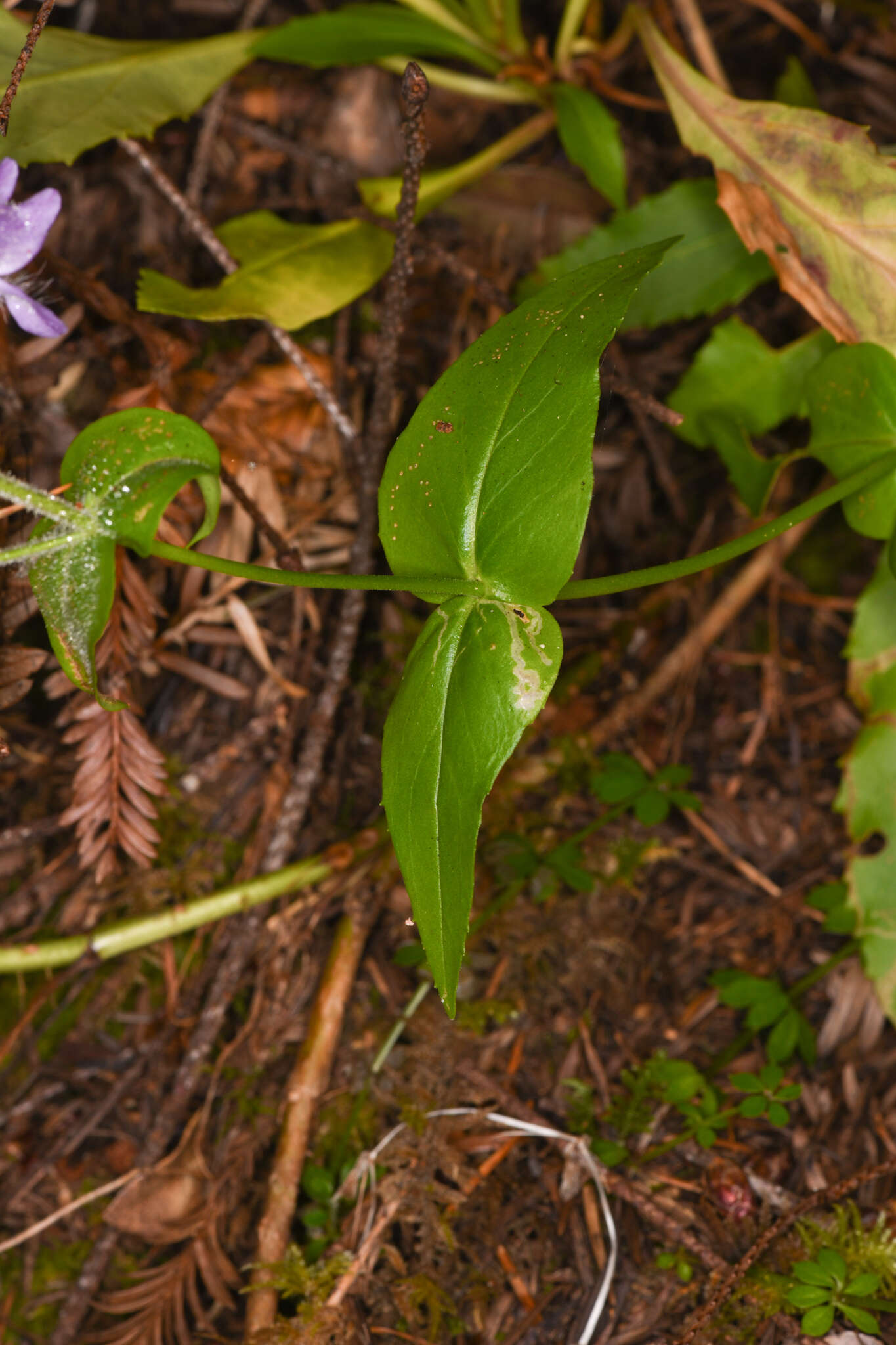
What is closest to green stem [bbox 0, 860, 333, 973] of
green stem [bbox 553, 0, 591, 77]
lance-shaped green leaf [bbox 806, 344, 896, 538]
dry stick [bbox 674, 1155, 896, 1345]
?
dry stick [bbox 674, 1155, 896, 1345]

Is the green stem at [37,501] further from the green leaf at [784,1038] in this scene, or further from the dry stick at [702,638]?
the green leaf at [784,1038]

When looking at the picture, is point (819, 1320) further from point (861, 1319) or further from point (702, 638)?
point (702, 638)

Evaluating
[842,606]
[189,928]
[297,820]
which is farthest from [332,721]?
[842,606]

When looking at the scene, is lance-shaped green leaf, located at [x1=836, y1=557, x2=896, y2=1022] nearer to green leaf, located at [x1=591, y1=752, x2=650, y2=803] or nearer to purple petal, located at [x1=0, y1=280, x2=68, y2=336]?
green leaf, located at [x1=591, y1=752, x2=650, y2=803]

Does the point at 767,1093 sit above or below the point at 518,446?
below

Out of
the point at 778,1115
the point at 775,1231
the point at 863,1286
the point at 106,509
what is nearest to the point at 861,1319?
the point at 863,1286

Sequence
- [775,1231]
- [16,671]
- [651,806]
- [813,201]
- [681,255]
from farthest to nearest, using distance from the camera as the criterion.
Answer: [681,255]
[651,806]
[813,201]
[16,671]
[775,1231]

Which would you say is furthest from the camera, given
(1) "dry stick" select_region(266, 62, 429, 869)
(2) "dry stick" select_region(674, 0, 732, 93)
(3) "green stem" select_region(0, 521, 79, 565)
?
(2) "dry stick" select_region(674, 0, 732, 93)
